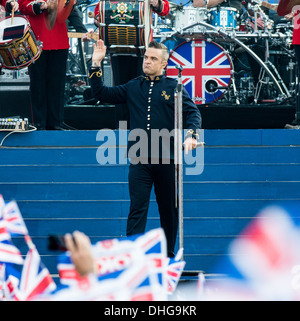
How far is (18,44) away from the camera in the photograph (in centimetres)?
674

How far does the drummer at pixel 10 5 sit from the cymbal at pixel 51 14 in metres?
0.32

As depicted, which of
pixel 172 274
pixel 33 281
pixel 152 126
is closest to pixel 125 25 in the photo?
pixel 152 126

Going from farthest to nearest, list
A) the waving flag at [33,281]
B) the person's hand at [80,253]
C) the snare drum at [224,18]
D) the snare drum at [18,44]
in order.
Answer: the snare drum at [224,18], the snare drum at [18,44], the waving flag at [33,281], the person's hand at [80,253]

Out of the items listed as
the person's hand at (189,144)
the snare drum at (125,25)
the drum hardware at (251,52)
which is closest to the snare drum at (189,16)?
the drum hardware at (251,52)

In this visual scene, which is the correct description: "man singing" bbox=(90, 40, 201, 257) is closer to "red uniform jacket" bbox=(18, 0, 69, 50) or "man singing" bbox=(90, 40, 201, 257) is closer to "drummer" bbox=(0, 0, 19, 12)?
"red uniform jacket" bbox=(18, 0, 69, 50)

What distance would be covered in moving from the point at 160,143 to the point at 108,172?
67.7 inches

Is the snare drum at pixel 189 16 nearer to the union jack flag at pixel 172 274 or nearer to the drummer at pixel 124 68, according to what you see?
the drummer at pixel 124 68

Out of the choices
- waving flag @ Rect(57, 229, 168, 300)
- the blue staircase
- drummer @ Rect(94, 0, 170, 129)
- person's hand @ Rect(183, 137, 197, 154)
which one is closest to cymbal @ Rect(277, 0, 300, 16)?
drummer @ Rect(94, 0, 170, 129)

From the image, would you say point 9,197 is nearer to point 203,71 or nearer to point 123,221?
point 123,221

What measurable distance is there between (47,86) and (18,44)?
2.02 feet

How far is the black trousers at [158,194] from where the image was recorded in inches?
198

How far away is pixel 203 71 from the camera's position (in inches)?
397

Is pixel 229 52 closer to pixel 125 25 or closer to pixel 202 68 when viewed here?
pixel 202 68
